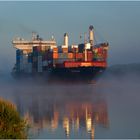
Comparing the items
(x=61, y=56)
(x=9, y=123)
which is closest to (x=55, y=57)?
(x=61, y=56)

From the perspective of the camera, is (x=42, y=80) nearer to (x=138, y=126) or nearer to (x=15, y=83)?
(x=15, y=83)

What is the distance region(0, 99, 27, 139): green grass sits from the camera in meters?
5.54

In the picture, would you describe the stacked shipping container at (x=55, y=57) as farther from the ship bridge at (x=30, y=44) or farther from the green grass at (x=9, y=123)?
the green grass at (x=9, y=123)

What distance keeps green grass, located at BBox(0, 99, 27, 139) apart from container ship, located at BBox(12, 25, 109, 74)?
37.8 metres

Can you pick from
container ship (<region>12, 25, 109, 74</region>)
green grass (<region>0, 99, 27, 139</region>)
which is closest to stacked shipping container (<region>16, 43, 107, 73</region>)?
container ship (<region>12, 25, 109, 74</region>)

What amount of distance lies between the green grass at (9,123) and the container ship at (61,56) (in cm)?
3783

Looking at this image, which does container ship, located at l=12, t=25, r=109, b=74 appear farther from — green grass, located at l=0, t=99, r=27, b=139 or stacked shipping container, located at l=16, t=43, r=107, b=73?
green grass, located at l=0, t=99, r=27, b=139

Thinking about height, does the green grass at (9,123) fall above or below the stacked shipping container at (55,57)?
below

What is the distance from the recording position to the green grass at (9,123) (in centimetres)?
554

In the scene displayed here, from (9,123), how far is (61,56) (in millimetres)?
40734

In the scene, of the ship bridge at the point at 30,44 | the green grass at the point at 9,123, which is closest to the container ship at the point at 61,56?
the ship bridge at the point at 30,44

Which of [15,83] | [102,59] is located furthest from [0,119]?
[15,83]

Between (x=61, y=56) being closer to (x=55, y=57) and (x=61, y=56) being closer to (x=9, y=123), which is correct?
(x=55, y=57)

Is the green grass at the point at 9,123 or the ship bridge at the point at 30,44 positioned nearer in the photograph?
the green grass at the point at 9,123
